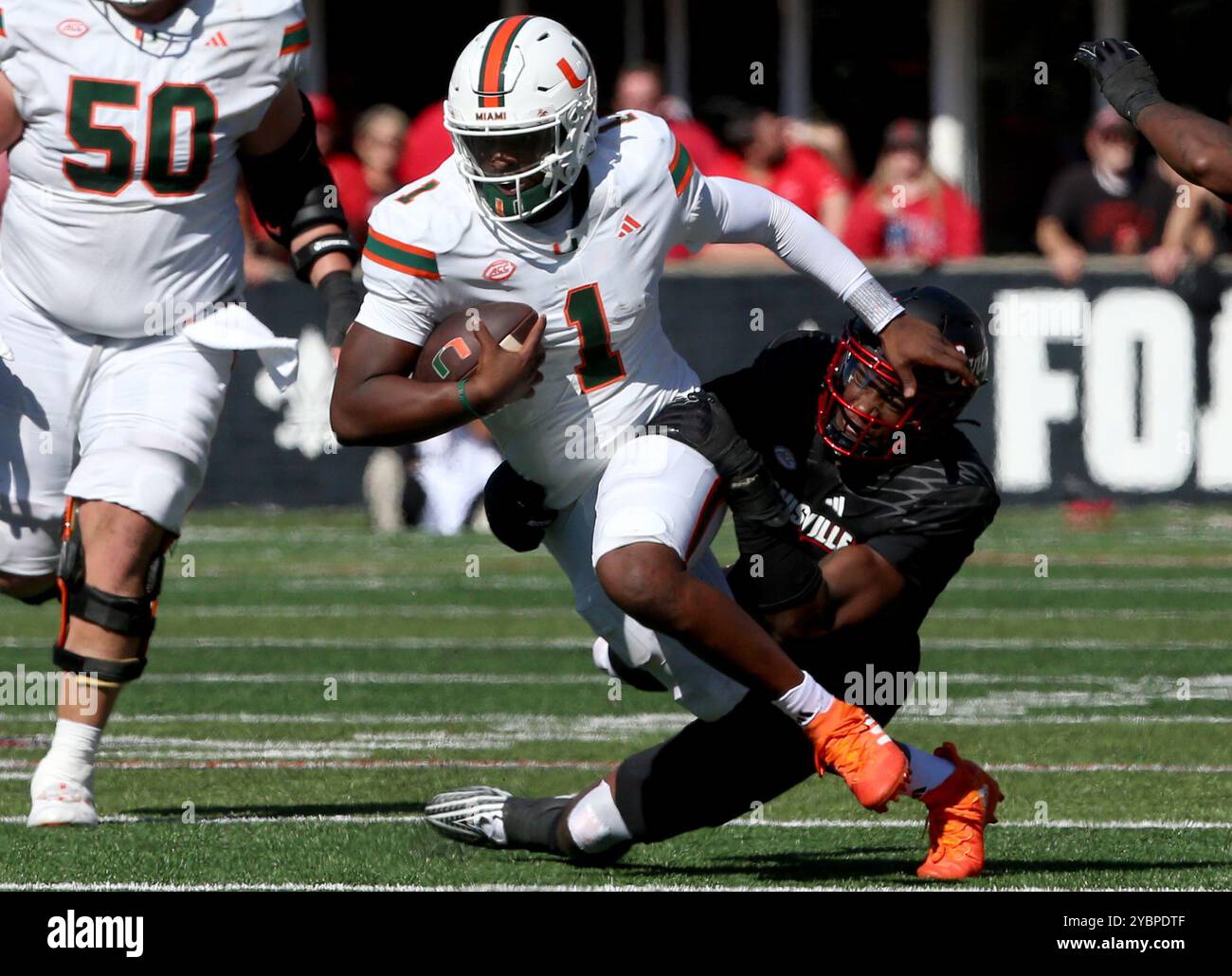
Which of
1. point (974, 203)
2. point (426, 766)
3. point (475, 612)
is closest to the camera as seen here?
point (426, 766)

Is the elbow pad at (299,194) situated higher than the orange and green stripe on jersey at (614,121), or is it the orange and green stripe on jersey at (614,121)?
the orange and green stripe on jersey at (614,121)

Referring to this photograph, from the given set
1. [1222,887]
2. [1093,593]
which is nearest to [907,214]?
[1093,593]

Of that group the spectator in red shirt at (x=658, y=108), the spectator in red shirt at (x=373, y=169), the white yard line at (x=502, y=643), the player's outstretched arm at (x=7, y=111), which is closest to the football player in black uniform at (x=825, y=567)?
the player's outstretched arm at (x=7, y=111)

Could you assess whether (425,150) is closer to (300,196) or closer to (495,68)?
(300,196)

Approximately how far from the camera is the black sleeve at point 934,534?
5031mm

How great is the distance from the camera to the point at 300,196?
610 cm

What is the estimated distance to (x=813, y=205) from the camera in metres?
13.8

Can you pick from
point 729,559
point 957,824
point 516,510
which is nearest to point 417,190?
point 516,510

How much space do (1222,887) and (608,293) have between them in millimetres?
1695

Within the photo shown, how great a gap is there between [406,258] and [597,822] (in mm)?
1224

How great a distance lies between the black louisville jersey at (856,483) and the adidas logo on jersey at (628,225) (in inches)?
18.4

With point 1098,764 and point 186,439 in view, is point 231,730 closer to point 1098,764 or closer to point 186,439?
point 186,439

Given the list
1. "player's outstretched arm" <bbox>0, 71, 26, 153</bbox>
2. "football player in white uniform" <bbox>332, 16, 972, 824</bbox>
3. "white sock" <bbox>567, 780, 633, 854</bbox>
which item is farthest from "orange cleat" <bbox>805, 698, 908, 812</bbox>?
"player's outstretched arm" <bbox>0, 71, 26, 153</bbox>

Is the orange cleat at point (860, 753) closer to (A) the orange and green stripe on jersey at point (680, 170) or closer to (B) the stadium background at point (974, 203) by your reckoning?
(A) the orange and green stripe on jersey at point (680, 170)
